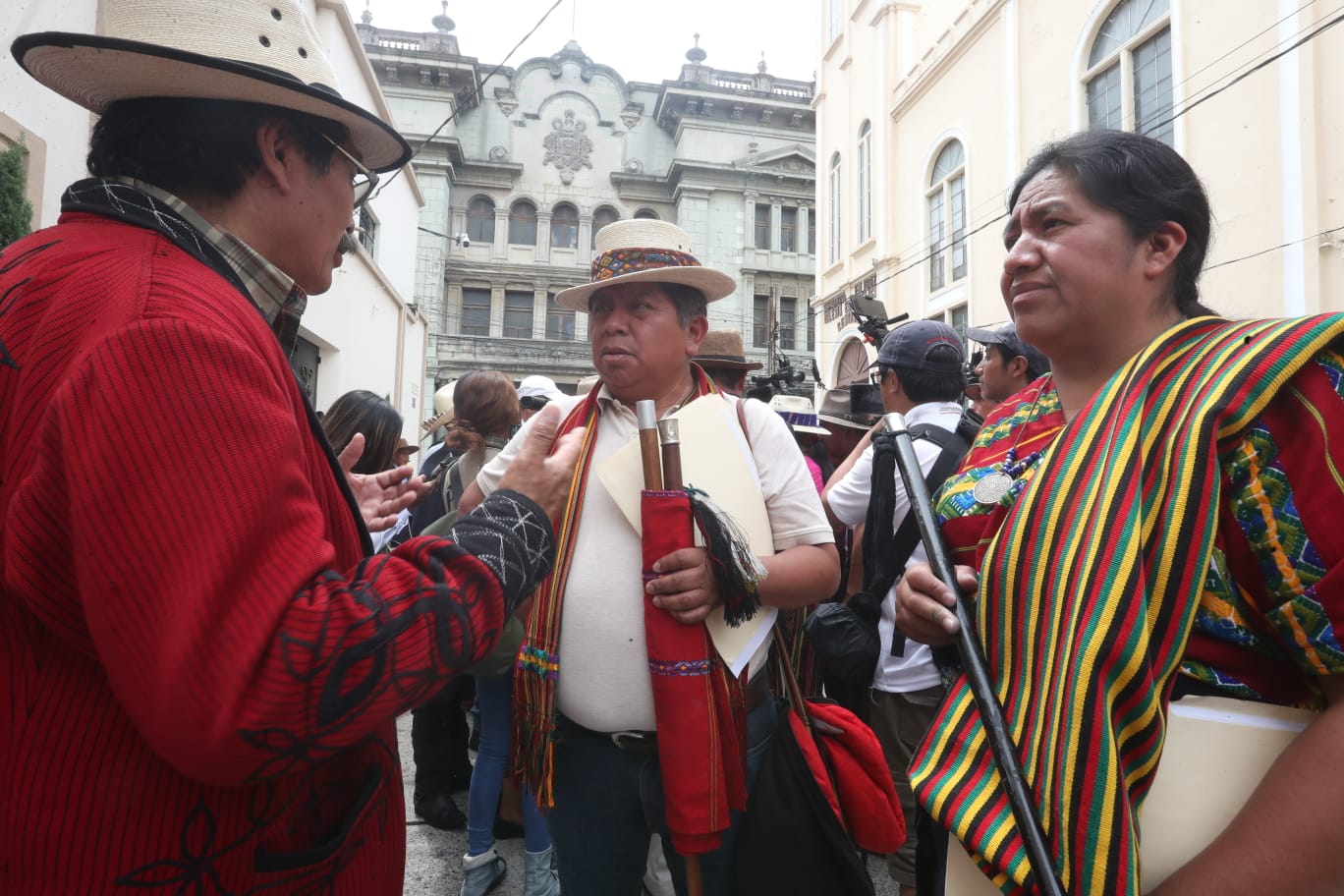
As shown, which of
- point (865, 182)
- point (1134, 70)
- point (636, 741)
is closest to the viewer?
point (636, 741)

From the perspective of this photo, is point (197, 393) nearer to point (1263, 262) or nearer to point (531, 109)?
point (1263, 262)

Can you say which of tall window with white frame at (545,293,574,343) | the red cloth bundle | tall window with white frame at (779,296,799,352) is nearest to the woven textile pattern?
the red cloth bundle

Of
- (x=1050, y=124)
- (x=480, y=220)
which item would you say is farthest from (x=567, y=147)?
(x=1050, y=124)

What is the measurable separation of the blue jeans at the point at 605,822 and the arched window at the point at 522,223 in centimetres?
2809

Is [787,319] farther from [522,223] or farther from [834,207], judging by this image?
[522,223]

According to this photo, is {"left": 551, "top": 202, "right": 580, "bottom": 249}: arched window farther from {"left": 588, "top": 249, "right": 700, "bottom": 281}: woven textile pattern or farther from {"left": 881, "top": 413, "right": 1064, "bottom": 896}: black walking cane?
{"left": 881, "top": 413, "right": 1064, "bottom": 896}: black walking cane

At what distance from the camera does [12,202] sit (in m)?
3.22

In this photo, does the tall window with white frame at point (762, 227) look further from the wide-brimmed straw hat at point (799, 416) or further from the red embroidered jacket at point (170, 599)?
the red embroidered jacket at point (170, 599)

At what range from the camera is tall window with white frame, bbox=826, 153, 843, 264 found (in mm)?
18266

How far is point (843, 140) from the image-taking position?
1766 centimetres

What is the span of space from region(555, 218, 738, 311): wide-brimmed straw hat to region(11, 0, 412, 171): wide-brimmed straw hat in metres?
0.94

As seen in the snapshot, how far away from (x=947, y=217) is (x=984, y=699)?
47.5 feet

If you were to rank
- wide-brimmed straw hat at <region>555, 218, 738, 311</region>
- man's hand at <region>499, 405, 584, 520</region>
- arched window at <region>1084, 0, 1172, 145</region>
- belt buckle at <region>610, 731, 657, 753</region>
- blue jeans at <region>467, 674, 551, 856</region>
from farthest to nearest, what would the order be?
arched window at <region>1084, 0, 1172, 145</region> < blue jeans at <region>467, 674, 551, 856</region> < wide-brimmed straw hat at <region>555, 218, 738, 311</region> < belt buckle at <region>610, 731, 657, 753</region> < man's hand at <region>499, 405, 584, 520</region>

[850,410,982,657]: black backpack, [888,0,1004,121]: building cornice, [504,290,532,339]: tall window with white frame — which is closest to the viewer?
[850,410,982,657]: black backpack
